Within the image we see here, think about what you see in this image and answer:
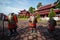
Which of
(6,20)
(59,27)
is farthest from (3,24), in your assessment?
(59,27)

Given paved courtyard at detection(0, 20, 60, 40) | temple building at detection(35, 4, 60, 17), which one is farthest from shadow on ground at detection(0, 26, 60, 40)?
temple building at detection(35, 4, 60, 17)

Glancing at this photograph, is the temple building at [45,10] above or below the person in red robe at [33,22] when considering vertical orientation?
above

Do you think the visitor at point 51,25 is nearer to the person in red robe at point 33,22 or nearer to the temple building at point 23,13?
the person in red robe at point 33,22

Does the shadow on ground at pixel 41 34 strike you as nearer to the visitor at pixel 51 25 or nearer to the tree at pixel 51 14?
the visitor at pixel 51 25

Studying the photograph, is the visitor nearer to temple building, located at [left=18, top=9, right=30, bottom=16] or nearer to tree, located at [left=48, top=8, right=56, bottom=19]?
tree, located at [left=48, top=8, right=56, bottom=19]

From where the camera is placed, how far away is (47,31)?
1.34 metres

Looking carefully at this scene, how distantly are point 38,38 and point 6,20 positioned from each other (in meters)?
0.46

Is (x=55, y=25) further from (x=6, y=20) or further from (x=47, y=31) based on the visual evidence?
(x=6, y=20)

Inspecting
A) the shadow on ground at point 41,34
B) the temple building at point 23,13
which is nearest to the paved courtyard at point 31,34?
the shadow on ground at point 41,34

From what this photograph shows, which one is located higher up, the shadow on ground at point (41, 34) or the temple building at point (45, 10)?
the temple building at point (45, 10)

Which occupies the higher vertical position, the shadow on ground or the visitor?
the visitor

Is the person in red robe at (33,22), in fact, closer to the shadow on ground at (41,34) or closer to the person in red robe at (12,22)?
the shadow on ground at (41,34)

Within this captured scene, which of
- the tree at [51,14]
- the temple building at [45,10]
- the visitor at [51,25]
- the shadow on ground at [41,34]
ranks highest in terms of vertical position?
the temple building at [45,10]

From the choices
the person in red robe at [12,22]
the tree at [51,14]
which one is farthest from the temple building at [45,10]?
the person in red robe at [12,22]
